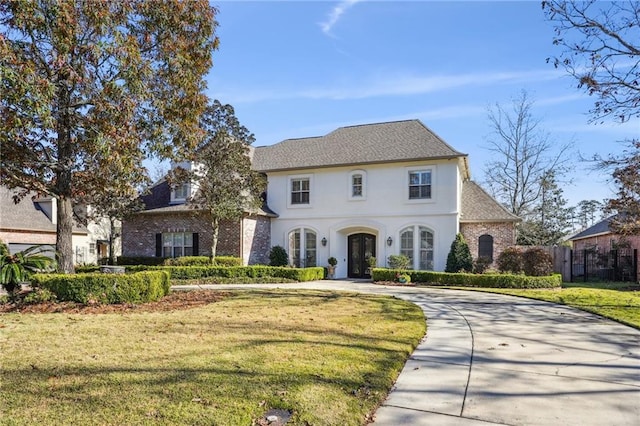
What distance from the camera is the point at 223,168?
65.4 ft

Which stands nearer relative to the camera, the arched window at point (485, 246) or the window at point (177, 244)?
the arched window at point (485, 246)

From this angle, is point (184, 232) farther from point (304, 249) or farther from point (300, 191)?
point (300, 191)

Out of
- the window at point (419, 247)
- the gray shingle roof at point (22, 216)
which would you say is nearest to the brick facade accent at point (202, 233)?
the gray shingle roof at point (22, 216)

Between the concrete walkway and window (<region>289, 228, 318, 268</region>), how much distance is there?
14518 mm

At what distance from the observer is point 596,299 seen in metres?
13.0

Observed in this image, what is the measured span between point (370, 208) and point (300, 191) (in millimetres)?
4078

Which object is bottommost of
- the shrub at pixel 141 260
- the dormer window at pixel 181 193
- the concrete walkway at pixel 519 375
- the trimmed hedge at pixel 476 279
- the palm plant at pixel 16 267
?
the trimmed hedge at pixel 476 279

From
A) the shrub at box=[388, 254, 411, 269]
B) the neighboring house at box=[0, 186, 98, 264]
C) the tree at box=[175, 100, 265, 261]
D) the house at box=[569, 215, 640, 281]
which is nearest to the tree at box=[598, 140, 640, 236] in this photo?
the house at box=[569, 215, 640, 281]

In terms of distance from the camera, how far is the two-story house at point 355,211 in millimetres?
21016

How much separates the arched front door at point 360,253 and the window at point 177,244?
8479mm

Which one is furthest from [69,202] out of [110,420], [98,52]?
[110,420]

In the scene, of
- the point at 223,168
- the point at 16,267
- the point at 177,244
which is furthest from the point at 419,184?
the point at 16,267

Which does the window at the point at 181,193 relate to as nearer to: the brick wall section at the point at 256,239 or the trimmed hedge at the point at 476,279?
the brick wall section at the point at 256,239

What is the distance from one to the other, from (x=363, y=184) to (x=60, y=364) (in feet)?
60.7
